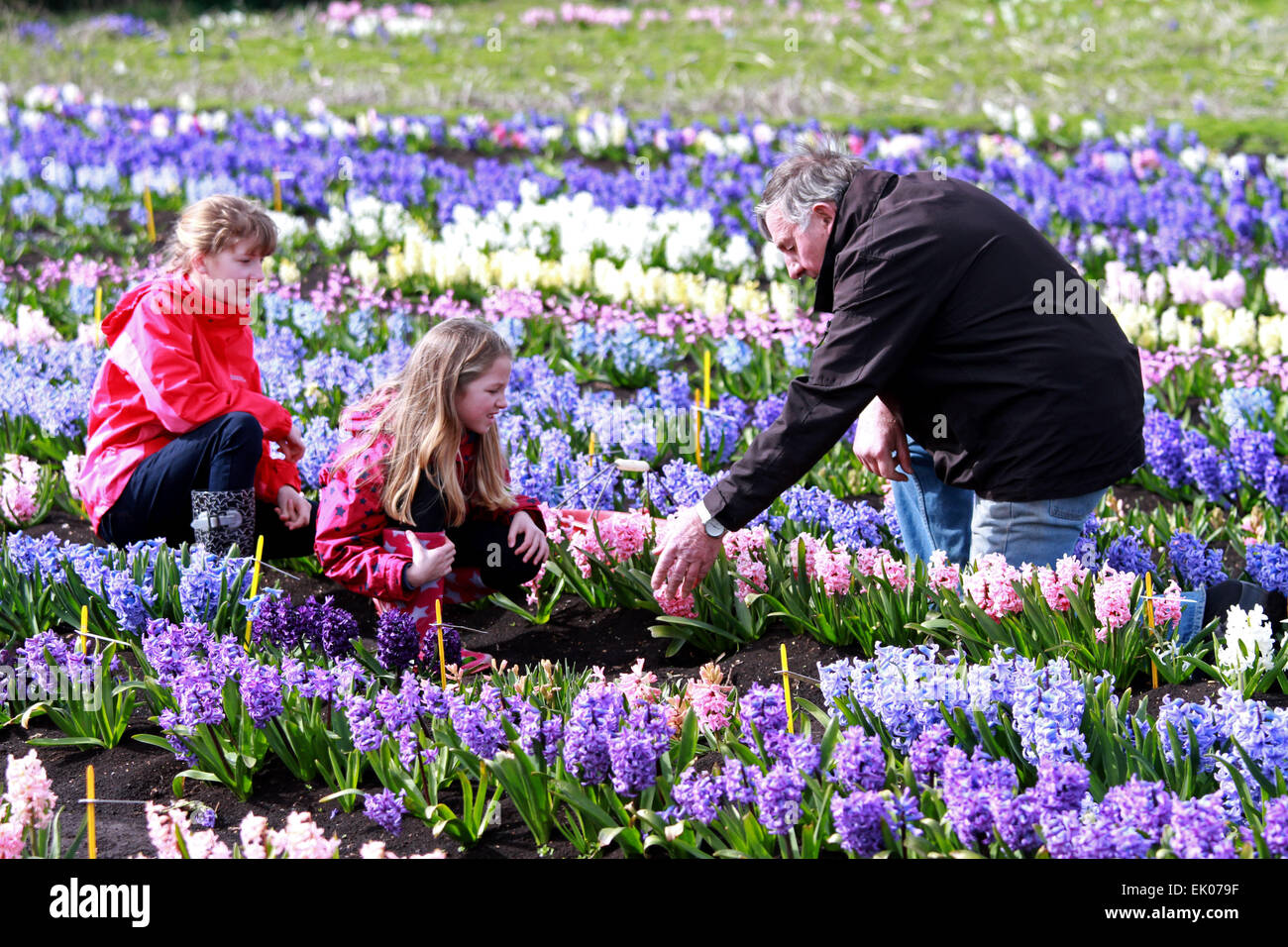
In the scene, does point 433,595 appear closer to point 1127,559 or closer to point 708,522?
→ point 708,522

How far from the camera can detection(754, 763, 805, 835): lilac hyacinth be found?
8.99 ft

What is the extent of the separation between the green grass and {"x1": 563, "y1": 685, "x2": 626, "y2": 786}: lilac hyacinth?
9612 millimetres

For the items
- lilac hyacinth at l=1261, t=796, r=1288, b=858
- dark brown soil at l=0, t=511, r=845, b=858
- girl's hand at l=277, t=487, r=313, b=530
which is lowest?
dark brown soil at l=0, t=511, r=845, b=858

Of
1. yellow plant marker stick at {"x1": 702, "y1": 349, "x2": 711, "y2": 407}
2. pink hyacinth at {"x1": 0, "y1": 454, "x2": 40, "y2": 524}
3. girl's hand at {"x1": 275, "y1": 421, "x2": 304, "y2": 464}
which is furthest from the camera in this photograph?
yellow plant marker stick at {"x1": 702, "y1": 349, "x2": 711, "y2": 407}

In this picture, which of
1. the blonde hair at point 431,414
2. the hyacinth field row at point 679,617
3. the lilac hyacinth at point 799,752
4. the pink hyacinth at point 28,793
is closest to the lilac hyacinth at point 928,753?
the hyacinth field row at point 679,617

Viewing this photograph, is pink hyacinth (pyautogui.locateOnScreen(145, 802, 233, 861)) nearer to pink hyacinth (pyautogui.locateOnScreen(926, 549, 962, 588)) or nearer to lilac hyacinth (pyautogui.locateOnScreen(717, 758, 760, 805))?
lilac hyacinth (pyautogui.locateOnScreen(717, 758, 760, 805))

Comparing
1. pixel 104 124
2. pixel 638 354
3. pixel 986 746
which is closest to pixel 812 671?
pixel 986 746

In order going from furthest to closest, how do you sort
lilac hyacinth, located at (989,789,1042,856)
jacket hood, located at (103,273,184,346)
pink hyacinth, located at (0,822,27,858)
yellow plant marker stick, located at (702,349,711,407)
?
yellow plant marker stick, located at (702,349,711,407)
jacket hood, located at (103,273,184,346)
pink hyacinth, located at (0,822,27,858)
lilac hyacinth, located at (989,789,1042,856)

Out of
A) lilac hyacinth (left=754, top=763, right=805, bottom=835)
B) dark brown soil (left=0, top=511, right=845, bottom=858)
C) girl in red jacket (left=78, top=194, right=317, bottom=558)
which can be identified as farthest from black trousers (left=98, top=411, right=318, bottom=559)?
lilac hyacinth (left=754, top=763, right=805, bottom=835)

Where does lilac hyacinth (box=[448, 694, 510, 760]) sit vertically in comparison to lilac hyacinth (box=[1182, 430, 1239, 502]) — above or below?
below

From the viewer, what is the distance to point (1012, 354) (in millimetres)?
3672

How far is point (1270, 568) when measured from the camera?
157 inches

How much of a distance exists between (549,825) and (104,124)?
34.4 feet
